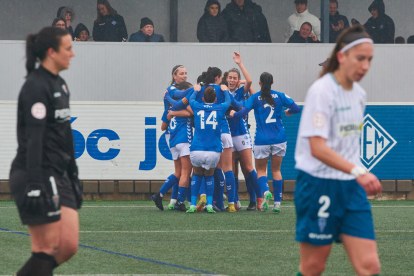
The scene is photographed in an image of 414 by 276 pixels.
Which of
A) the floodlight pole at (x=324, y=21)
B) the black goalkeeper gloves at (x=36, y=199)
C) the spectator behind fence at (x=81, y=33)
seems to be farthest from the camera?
the floodlight pole at (x=324, y=21)

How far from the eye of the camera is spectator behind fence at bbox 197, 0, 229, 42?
1407 centimetres

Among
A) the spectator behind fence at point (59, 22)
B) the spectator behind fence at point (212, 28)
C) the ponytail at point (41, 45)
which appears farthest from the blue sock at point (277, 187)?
the ponytail at point (41, 45)

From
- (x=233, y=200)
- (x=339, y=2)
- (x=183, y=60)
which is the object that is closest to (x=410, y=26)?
(x=339, y=2)

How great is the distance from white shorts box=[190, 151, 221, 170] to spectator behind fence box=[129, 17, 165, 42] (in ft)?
14.7

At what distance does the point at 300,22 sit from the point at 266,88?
4.61m

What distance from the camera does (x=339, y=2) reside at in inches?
594

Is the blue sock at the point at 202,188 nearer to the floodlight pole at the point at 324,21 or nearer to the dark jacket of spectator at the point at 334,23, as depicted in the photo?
the floodlight pole at the point at 324,21

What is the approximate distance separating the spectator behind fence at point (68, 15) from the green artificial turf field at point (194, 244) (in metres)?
4.45

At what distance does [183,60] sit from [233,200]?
3.75 metres

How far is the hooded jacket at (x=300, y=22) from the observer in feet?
47.6

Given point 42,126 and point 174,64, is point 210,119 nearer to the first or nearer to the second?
point 174,64

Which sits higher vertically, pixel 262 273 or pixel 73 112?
pixel 73 112

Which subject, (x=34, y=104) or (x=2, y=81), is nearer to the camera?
(x=34, y=104)

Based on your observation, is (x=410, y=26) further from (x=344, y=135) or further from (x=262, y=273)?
(x=344, y=135)
